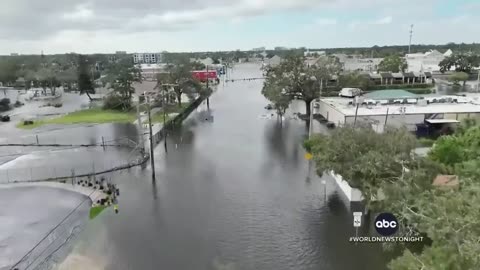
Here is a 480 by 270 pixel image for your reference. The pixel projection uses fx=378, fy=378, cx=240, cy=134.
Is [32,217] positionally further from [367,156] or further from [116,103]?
[116,103]

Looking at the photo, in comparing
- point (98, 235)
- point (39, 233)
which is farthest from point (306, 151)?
point (39, 233)

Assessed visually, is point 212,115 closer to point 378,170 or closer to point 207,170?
point 207,170

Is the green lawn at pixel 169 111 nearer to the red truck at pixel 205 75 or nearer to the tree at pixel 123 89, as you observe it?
the tree at pixel 123 89

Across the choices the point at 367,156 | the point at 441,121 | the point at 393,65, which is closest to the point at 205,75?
the point at 393,65

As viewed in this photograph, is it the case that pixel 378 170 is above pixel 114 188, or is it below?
above

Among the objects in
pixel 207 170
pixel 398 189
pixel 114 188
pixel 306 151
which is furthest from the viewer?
pixel 306 151

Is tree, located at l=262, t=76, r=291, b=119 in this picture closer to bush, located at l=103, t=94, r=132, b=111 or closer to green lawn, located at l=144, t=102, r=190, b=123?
green lawn, located at l=144, t=102, r=190, b=123
